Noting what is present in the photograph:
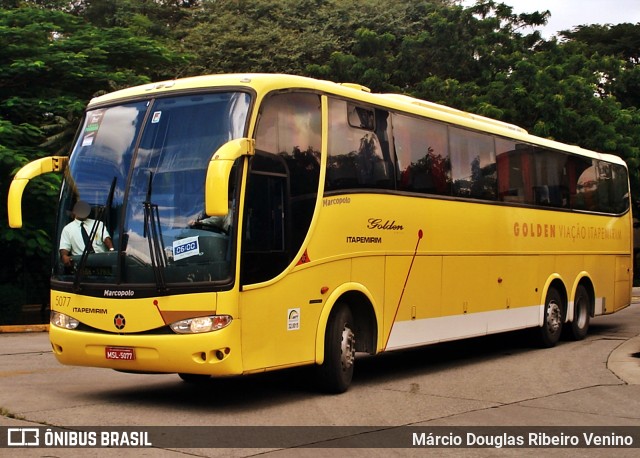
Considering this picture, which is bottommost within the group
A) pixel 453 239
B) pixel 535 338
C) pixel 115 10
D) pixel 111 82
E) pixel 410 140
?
pixel 535 338

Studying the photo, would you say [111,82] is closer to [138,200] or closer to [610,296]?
[610,296]

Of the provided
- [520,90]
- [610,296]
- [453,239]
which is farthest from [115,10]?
[453,239]

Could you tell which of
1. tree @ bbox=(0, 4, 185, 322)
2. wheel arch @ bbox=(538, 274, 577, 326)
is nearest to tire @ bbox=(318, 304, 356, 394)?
wheel arch @ bbox=(538, 274, 577, 326)

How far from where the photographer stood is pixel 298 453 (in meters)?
7.41

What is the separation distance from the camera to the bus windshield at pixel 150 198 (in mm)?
9070

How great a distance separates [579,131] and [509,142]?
18874mm

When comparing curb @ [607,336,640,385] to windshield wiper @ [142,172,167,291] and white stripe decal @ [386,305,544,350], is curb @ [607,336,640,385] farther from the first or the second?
windshield wiper @ [142,172,167,291]

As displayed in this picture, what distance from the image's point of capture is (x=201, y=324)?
8977mm

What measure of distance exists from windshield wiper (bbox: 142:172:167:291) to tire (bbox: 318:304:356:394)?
2.20m

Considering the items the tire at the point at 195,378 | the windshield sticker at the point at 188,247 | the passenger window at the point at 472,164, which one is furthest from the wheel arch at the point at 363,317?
the passenger window at the point at 472,164

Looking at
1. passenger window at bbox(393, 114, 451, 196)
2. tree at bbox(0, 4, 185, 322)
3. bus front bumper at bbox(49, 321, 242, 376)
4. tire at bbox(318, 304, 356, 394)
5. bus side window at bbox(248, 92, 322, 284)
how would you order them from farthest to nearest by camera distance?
1. tree at bbox(0, 4, 185, 322)
2. passenger window at bbox(393, 114, 451, 196)
3. tire at bbox(318, 304, 356, 394)
4. bus side window at bbox(248, 92, 322, 284)
5. bus front bumper at bbox(49, 321, 242, 376)

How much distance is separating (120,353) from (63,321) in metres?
0.92

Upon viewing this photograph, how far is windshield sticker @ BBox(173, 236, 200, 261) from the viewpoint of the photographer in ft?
29.7

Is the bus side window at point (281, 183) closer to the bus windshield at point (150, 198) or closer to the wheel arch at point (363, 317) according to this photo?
the bus windshield at point (150, 198)
